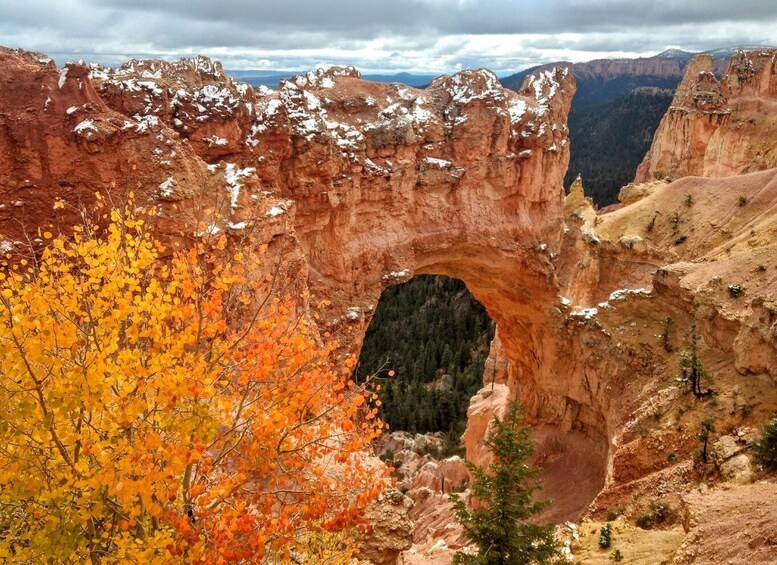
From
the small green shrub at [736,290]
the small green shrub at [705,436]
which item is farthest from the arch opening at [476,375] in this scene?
the small green shrub at [736,290]

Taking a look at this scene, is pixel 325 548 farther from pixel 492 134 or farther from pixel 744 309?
pixel 492 134

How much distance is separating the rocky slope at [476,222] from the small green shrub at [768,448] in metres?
0.71

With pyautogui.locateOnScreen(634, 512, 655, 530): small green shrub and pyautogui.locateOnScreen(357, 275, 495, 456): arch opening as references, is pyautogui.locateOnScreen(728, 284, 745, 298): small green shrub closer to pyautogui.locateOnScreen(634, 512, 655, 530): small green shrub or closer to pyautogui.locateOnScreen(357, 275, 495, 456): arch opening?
pyautogui.locateOnScreen(634, 512, 655, 530): small green shrub

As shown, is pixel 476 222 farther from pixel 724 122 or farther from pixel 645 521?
pixel 724 122

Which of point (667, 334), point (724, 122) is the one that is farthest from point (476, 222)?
point (724, 122)

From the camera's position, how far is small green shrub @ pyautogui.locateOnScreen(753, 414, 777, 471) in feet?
52.7

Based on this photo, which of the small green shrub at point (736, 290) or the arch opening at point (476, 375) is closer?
the small green shrub at point (736, 290)

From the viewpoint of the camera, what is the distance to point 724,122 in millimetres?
70312

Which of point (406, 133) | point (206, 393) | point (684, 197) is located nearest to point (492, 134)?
point (406, 133)

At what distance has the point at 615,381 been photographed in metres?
28.2

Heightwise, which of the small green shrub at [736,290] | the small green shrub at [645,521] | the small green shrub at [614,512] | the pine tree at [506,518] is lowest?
the small green shrub at [614,512]

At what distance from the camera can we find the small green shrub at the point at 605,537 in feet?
54.6

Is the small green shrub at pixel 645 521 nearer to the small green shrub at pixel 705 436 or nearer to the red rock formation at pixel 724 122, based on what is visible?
the small green shrub at pixel 705 436

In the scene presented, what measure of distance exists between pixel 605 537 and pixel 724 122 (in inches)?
2720
